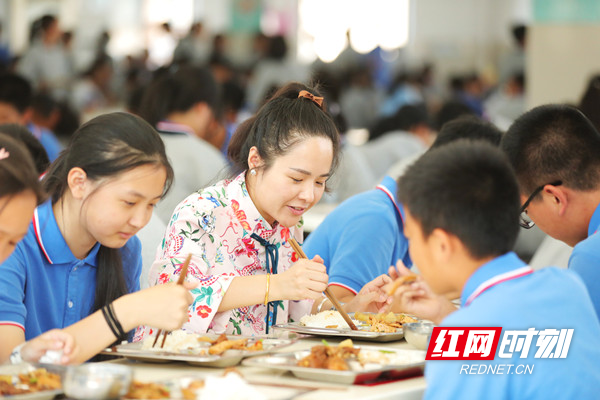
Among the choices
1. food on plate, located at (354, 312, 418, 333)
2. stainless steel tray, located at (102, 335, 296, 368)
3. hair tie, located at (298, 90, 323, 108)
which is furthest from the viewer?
hair tie, located at (298, 90, 323, 108)

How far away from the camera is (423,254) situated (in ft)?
4.63

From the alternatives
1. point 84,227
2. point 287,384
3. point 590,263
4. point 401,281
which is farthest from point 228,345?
point 590,263

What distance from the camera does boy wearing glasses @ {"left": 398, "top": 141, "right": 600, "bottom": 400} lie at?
1.30 m

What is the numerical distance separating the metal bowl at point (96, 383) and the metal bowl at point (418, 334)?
620 millimetres

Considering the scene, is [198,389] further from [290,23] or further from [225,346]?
[290,23]

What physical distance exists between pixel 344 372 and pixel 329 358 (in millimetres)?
80

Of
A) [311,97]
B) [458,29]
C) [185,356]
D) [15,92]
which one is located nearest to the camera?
[185,356]

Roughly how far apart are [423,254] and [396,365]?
7.5 inches

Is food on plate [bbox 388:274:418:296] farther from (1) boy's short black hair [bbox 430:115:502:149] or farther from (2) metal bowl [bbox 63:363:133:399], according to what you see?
(1) boy's short black hair [bbox 430:115:502:149]

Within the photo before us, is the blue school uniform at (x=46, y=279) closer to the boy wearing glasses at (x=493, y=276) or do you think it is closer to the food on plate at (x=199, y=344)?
the food on plate at (x=199, y=344)

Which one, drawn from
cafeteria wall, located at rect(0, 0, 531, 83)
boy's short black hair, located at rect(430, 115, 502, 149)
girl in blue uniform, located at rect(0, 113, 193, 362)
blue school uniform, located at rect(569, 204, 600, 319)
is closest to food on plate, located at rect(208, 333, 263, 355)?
girl in blue uniform, located at rect(0, 113, 193, 362)

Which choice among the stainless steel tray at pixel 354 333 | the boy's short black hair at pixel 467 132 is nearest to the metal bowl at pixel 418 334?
the stainless steel tray at pixel 354 333

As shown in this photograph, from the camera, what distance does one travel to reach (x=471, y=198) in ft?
4.40

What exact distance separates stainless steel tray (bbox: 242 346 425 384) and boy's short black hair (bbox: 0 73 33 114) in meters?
3.33
